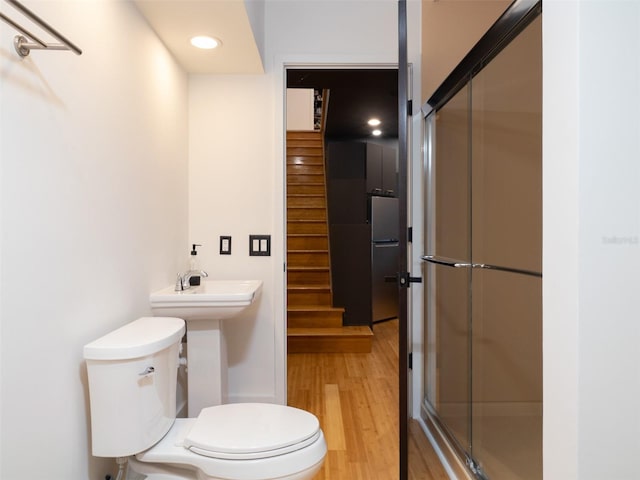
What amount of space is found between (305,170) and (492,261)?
393cm

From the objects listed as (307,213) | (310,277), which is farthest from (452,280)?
(307,213)

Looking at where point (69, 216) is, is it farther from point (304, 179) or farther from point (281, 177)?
point (304, 179)

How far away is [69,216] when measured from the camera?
1210 mm

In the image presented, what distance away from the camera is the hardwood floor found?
6.07 feet

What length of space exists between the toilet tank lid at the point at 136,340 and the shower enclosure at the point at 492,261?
4.14 ft

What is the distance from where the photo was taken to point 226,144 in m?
2.39

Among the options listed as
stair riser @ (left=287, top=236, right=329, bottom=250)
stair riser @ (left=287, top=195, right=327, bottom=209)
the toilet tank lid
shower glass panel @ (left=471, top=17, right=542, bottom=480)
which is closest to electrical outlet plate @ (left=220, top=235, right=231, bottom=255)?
the toilet tank lid

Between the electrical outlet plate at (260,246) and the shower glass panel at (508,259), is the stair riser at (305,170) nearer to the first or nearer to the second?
the electrical outlet plate at (260,246)

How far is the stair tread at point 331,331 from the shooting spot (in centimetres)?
364

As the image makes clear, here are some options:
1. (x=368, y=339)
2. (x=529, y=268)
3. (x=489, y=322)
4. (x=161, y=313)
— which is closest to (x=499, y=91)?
(x=529, y=268)

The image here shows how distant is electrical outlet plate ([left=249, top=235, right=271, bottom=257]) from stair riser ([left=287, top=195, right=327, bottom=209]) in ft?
9.23

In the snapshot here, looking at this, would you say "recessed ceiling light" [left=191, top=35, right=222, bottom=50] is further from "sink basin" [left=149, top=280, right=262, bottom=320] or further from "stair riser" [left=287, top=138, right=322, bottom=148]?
"stair riser" [left=287, top=138, right=322, bottom=148]

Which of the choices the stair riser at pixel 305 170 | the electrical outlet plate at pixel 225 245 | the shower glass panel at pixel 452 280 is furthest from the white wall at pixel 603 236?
the stair riser at pixel 305 170

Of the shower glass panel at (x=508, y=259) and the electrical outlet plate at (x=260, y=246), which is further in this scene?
the electrical outlet plate at (x=260, y=246)
